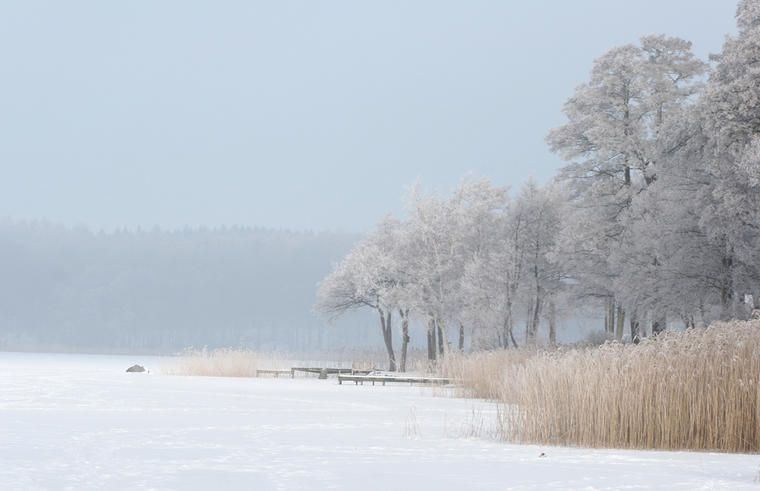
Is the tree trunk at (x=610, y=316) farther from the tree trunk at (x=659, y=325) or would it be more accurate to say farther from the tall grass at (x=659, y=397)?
the tall grass at (x=659, y=397)

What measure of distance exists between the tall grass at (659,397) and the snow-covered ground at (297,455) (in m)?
0.65

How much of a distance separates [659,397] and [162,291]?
15552 centimetres

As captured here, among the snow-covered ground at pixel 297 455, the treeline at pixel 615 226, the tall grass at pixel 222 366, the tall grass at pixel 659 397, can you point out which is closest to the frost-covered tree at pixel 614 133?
the treeline at pixel 615 226

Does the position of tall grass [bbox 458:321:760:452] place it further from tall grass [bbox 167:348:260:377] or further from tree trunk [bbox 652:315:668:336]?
tall grass [bbox 167:348:260:377]

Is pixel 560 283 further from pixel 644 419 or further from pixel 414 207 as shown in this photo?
pixel 644 419

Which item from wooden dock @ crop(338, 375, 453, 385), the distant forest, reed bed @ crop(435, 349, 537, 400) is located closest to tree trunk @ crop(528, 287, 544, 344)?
wooden dock @ crop(338, 375, 453, 385)

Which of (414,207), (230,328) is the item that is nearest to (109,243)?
(230,328)

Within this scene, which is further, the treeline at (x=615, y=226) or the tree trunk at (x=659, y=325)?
the tree trunk at (x=659, y=325)

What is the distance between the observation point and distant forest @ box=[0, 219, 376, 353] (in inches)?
5945

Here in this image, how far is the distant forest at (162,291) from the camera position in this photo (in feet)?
495

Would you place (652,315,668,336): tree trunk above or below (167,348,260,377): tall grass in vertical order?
above

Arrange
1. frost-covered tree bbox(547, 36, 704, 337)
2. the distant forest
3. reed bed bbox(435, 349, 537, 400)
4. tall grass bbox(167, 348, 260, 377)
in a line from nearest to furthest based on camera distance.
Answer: reed bed bbox(435, 349, 537, 400) < frost-covered tree bbox(547, 36, 704, 337) < tall grass bbox(167, 348, 260, 377) < the distant forest

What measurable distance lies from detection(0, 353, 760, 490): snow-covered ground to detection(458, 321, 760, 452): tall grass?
2.15 feet

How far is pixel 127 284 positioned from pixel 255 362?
125783 millimetres
